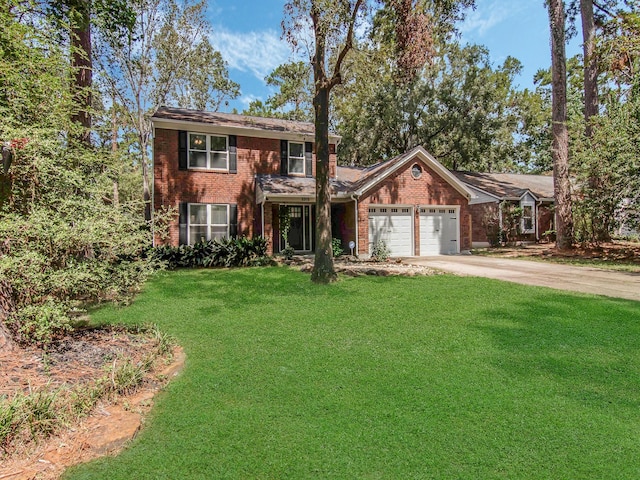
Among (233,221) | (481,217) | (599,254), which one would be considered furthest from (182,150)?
(481,217)

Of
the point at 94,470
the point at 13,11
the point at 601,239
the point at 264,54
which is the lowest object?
the point at 94,470

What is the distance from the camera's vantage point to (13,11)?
4621 millimetres

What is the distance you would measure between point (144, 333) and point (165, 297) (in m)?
2.82

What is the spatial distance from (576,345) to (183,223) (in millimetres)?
13881

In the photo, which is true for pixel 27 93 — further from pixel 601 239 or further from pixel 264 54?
pixel 601 239

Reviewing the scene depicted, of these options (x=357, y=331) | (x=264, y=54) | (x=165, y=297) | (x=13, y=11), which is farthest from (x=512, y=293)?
(x=264, y=54)

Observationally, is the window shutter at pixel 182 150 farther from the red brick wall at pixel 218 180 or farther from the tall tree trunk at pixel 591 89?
the tall tree trunk at pixel 591 89

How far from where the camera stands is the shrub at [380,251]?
14.6m

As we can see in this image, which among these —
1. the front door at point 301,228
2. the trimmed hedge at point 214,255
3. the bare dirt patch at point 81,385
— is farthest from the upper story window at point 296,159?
the bare dirt patch at point 81,385

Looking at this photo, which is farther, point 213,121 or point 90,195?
point 213,121

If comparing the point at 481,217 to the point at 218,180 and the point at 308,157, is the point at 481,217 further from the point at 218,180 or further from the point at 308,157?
the point at 218,180

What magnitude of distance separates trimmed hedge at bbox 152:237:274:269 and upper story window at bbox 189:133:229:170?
402 centimetres

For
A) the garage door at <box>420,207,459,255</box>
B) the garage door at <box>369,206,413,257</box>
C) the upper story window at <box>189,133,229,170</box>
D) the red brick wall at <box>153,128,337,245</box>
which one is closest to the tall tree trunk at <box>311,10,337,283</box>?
the red brick wall at <box>153,128,337,245</box>

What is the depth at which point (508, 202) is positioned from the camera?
915 inches
